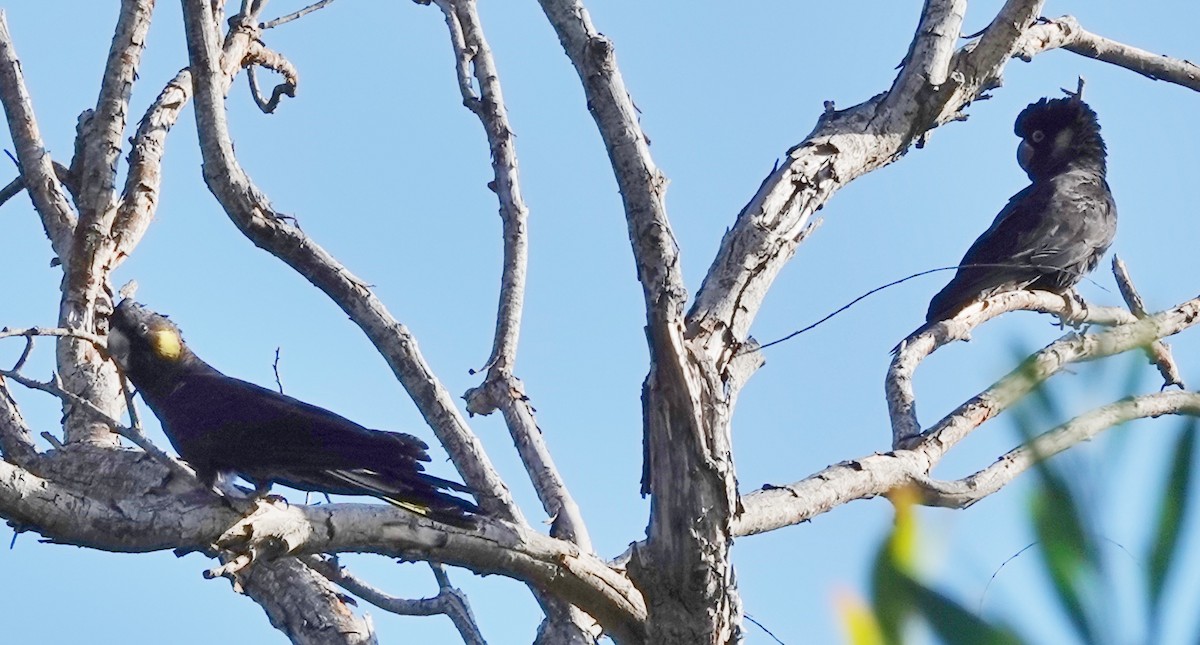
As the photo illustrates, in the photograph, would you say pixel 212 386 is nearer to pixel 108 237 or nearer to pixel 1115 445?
pixel 108 237

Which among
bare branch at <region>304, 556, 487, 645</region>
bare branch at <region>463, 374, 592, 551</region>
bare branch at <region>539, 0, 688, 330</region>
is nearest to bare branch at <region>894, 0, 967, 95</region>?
bare branch at <region>539, 0, 688, 330</region>

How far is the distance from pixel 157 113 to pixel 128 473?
182 cm

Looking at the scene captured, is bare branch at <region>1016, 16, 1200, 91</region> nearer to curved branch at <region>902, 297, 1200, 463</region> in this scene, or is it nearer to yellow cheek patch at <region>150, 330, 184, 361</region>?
curved branch at <region>902, 297, 1200, 463</region>

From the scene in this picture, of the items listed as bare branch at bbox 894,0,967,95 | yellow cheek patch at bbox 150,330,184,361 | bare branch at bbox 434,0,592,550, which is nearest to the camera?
bare branch at bbox 894,0,967,95

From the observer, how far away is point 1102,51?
4.86m

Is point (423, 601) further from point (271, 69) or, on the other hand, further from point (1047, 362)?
point (1047, 362)

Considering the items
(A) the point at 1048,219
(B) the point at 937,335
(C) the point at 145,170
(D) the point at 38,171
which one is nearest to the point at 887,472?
(B) the point at 937,335

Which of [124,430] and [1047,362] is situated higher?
[124,430]

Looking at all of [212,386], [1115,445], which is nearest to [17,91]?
[212,386]

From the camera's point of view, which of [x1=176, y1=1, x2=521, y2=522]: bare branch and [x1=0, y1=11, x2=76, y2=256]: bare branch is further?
[x1=0, y1=11, x2=76, y2=256]: bare branch

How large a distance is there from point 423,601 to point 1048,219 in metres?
4.65

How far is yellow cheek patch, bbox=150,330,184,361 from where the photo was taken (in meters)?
4.25

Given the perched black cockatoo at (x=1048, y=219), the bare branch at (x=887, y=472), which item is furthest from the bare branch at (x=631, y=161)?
the perched black cockatoo at (x=1048, y=219)

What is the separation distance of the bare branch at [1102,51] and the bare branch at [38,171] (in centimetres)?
337
